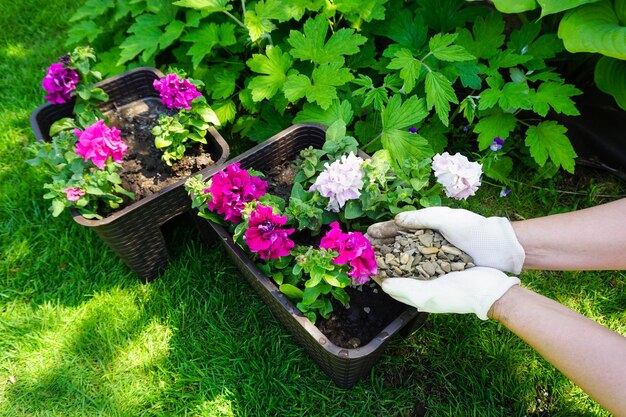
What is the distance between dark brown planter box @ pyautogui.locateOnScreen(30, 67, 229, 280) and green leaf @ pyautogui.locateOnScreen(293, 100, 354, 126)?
408mm

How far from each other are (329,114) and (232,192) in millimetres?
699

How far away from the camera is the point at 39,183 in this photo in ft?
8.53

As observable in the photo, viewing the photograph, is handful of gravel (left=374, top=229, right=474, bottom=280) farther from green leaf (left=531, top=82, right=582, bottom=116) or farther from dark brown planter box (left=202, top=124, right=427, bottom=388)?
green leaf (left=531, top=82, right=582, bottom=116)

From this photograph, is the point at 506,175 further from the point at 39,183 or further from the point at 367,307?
the point at 39,183

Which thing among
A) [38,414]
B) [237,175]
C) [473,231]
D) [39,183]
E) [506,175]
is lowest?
[38,414]

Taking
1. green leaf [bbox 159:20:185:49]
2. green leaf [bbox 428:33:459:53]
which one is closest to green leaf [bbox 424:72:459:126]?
green leaf [bbox 428:33:459:53]

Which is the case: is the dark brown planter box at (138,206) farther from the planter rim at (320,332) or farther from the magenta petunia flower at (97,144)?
the planter rim at (320,332)

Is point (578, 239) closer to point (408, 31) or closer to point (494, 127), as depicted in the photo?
point (494, 127)

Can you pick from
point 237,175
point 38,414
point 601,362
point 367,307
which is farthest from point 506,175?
point 38,414

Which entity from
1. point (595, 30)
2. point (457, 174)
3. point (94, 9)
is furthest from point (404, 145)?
point (94, 9)

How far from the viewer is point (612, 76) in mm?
2262

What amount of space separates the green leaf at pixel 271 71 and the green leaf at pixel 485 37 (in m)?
0.90

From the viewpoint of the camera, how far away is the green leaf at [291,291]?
5.36ft

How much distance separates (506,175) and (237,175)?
62.1 inches
